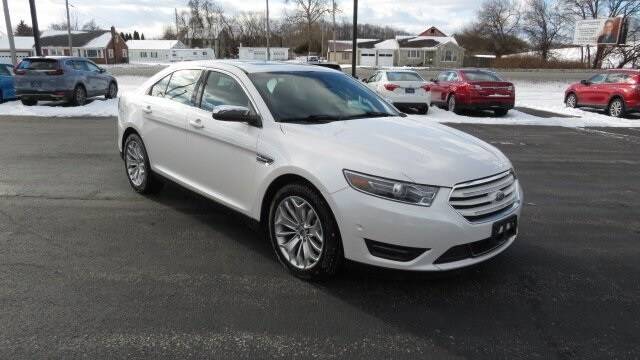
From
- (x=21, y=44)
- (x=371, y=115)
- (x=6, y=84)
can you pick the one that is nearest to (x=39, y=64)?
(x=6, y=84)

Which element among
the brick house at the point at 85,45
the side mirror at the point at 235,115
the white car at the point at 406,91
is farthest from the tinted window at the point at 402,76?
the brick house at the point at 85,45

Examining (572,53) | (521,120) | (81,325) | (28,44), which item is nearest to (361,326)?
(81,325)

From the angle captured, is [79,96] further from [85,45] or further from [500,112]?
[85,45]

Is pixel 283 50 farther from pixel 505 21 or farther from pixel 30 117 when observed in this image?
pixel 30 117

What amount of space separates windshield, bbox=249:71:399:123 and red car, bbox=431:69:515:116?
11.7 meters

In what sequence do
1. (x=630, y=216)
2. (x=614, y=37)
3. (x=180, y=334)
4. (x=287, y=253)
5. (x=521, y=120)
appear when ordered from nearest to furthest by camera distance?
1. (x=180, y=334)
2. (x=287, y=253)
3. (x=630, y=216)
4. (x=521, y=120)
5. (x=614, y=37)

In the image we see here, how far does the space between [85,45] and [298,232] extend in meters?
94.4

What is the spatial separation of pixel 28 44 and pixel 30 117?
80.2 metres

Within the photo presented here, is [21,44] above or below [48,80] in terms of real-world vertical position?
above

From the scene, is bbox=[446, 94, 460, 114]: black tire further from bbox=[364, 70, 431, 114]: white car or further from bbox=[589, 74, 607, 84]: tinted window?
bbox=[589, 74, 607, 84]: tinted window

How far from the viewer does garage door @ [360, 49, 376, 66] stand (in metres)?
80.9

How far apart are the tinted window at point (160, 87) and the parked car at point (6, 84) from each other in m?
14.4

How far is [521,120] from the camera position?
1559cm

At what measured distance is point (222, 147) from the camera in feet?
14.2
